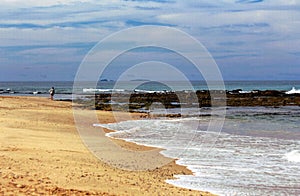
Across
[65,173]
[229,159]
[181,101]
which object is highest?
[181,101]

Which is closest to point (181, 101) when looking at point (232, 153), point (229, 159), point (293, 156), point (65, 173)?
point (232, 153)

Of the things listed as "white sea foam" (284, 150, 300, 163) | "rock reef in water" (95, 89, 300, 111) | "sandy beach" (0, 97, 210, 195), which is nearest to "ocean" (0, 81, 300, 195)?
"white sea foam" (284, 150, 300, 163)

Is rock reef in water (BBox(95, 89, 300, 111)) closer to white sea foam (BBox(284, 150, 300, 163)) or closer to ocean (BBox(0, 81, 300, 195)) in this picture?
ocean (BBox(0, 81, 300, 195))

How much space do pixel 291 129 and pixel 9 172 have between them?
17.9 m

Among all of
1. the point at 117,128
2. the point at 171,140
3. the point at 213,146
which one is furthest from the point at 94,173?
the point at 117,128

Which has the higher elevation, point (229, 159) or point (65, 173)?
point (65, 173)

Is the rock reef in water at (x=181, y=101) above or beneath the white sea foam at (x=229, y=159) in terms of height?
above

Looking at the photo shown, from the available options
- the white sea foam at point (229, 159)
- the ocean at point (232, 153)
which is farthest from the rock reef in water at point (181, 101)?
the white sea foam at point (229, 159)

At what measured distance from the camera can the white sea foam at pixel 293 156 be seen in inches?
539

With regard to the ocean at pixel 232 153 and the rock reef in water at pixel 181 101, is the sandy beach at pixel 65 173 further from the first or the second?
the rock reef in water at pixel 181 101

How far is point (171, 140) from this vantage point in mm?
18344

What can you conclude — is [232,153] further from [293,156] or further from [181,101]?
[181,101]

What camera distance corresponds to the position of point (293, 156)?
46.4ft

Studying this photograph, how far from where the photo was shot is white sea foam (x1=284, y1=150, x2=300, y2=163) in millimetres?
13696
